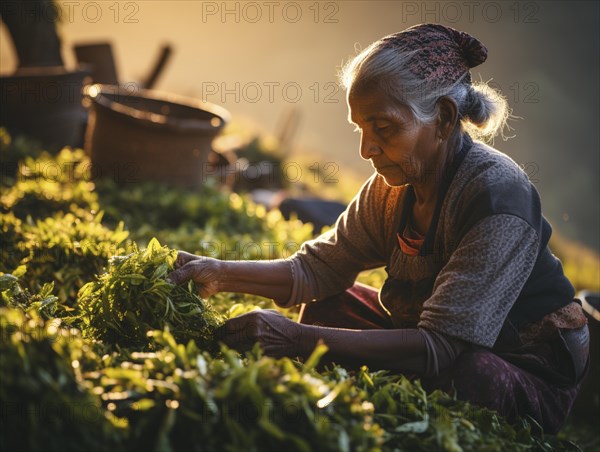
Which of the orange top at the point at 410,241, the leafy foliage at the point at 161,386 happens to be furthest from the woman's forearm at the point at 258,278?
the orange top at the point at 410,241

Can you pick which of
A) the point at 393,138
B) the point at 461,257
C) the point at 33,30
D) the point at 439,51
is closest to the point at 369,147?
the point at 393,138

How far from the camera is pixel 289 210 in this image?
18.4 feet

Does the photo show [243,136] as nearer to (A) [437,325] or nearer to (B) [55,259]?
(B) [55,259]

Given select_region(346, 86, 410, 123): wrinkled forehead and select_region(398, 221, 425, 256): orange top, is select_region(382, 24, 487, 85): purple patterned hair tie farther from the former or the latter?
select_region(398, 221, 425, 256): orange top

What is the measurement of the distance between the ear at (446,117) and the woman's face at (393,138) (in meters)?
0.03

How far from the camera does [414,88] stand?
2197 mm

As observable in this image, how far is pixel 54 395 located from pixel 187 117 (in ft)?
15.6

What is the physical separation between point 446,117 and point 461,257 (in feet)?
1.78

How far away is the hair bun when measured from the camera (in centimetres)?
229

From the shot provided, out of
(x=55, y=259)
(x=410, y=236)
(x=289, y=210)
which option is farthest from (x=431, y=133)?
(x=289, y=210)

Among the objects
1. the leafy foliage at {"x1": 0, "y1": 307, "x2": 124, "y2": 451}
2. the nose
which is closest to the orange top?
the nose

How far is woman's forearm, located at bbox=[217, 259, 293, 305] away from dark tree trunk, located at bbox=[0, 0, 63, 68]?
18.0 ft

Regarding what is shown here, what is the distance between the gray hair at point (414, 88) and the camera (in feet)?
7.20

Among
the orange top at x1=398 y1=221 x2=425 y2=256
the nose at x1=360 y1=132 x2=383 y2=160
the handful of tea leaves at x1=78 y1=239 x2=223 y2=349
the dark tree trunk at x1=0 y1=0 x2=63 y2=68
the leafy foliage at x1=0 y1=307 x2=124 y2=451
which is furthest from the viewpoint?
the dark tree trunk at x1=0 y1=0 x2=63 y2=68
